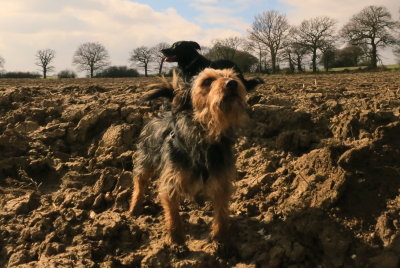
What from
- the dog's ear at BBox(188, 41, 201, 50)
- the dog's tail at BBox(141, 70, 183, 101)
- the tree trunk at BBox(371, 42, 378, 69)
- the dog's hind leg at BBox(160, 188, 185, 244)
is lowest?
the dog's hind leg at BBox(160, 188, 185, 244)

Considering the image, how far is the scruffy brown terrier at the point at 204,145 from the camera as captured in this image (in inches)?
168

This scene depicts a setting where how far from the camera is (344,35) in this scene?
49.7m

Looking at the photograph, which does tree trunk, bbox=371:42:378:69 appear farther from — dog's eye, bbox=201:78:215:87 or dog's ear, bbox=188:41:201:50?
dog's eye, bbox=201:78:215:87

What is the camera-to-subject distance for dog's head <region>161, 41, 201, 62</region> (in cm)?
662

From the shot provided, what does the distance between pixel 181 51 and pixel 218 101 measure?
2676 mm

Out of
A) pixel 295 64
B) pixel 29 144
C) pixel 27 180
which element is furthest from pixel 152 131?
pixel 295 64

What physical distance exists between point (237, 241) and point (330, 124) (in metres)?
2.41

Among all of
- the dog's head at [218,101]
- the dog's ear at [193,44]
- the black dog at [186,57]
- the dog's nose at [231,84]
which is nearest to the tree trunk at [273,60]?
the dog's ear at [193,44]

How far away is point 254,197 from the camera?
535 cm

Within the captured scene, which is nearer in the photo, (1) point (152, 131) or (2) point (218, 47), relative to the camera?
(1) point (152, 131)

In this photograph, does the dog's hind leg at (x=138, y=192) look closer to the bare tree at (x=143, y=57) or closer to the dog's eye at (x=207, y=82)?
the dog's eye at (x=207, y=82)

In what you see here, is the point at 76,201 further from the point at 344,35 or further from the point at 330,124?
the point at 344,35

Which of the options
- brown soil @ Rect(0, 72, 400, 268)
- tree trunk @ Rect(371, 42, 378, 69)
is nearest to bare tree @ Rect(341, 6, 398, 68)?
tree trunk @ Rect(371, 42, 378, 69)

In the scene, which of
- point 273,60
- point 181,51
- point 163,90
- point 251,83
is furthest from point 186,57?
point 273,60
